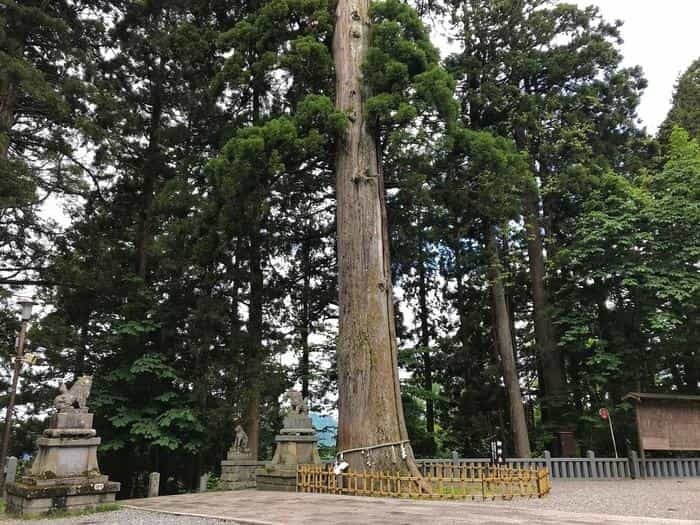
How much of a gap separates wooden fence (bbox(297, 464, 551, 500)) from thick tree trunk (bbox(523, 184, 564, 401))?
742cm

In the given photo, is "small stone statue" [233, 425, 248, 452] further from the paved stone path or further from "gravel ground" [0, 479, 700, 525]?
"gravel ground" [0, 479, 700, 525]

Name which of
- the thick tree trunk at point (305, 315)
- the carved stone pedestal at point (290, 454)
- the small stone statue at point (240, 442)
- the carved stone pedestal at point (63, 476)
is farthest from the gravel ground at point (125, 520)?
the thick tree trunk at point (305, 315)

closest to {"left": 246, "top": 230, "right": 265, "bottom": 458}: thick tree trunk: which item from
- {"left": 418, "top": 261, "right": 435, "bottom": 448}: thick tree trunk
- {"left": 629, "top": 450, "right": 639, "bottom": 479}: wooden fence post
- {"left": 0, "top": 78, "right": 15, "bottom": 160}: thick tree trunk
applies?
{"left": 0, "top": 78, "right": 15, "bottom": 160}: thick tree trunk

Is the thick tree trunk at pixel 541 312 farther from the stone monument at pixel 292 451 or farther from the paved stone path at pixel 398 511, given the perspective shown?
the stone monument at pixel 292 451

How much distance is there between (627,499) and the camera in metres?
6.72

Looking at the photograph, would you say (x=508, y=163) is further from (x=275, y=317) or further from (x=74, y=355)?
(x=74, y=355)

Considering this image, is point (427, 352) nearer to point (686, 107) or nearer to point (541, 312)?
point (541, 312)

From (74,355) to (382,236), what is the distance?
28.0 feet

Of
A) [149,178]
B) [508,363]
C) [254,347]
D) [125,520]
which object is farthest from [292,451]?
[149,178]

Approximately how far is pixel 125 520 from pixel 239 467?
4.66 m

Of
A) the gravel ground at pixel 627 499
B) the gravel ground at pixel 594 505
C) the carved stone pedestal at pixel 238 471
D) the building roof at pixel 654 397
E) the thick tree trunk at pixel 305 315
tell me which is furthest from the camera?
the thick tree trunk at pixel 305 315

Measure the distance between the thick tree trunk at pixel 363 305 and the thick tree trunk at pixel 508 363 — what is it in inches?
220

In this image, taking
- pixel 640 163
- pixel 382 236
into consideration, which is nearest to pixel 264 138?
pixel 382 236

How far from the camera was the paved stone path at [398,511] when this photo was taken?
4.12 m
